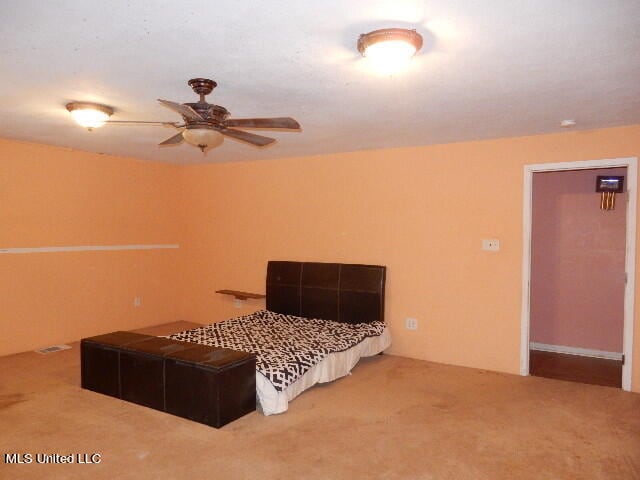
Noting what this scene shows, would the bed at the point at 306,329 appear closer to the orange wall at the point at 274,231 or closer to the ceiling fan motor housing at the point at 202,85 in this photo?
the orange wall at the point at 274,231

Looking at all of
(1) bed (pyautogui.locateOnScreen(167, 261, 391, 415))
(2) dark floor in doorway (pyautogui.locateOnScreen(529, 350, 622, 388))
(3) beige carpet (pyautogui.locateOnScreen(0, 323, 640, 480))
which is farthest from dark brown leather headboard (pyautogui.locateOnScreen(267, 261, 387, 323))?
(2) dark floor in doorway (pyautogui.locateOnScreen(529, 350, 622, 388))

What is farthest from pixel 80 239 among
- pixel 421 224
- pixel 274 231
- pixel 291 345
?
pixel 421 224

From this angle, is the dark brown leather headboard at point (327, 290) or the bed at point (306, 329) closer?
the bed at point (306, 329)

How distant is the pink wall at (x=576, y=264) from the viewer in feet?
16.7

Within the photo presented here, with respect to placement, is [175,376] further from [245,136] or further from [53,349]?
[53,349]

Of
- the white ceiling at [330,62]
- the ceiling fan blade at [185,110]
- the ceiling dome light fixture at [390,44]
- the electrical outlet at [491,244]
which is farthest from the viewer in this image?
the electrical outlet at [491,244]

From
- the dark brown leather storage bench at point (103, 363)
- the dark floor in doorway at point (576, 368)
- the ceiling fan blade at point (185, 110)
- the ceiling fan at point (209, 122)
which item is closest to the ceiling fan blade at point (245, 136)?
the ceiling fan at point (209, 122)

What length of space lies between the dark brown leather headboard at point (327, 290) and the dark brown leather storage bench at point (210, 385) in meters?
1.93

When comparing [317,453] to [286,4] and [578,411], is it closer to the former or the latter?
[578,411]

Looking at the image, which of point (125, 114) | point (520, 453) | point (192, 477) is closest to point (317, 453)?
point (192, 477)

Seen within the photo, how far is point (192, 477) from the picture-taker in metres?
2.54

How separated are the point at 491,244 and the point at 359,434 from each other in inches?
93.0

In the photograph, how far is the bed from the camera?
355 cm

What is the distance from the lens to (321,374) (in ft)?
12.8
